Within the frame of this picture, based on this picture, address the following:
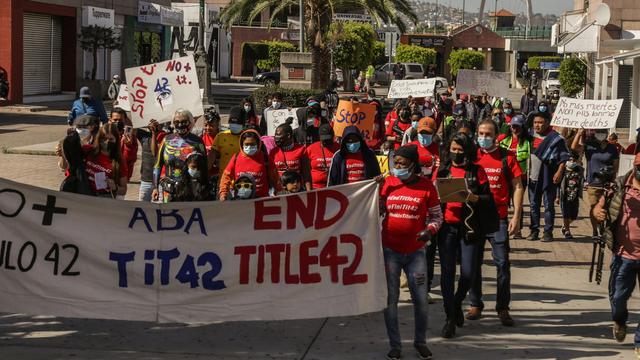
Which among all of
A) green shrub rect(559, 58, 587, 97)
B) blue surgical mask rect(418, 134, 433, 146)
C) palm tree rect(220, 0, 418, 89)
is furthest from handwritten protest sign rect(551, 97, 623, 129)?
green shrub rect(559, 58, 587, 97)

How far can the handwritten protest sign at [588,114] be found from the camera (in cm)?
1631

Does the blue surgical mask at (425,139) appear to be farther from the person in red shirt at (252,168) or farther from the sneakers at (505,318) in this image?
the sneakers at (505,318)

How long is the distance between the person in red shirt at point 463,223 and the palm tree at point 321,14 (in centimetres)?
2745

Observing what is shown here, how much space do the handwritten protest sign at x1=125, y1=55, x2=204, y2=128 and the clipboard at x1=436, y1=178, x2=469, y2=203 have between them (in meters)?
4.96

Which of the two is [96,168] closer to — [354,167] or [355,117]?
[354,167]

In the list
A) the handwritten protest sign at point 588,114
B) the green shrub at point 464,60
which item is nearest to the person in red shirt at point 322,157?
the handwritten protest sign at point 588,114

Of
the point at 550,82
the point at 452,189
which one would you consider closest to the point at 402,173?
the point at 452,189

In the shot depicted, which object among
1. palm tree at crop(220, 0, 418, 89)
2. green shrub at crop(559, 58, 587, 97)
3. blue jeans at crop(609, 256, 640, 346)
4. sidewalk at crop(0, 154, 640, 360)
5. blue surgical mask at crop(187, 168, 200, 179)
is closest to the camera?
sidewalk at crop(0, 154, 640, 360)

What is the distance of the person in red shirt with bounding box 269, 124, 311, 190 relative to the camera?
10789 mm

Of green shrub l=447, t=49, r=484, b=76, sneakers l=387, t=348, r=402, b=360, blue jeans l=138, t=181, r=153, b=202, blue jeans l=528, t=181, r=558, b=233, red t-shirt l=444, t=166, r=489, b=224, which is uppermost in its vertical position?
green shrub l=447, t=49, r=484, b=76

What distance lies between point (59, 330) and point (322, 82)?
29270mm

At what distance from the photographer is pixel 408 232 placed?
7.93 meters

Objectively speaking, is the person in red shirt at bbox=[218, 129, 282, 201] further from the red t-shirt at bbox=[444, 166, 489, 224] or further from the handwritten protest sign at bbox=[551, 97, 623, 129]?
the handwritten protest sign at bbox=[551, 97, 623, 129]

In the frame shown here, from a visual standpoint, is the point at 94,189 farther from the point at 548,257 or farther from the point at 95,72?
the point at 95,72
